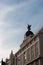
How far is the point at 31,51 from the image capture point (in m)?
66.8

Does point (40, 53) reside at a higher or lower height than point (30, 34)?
lower

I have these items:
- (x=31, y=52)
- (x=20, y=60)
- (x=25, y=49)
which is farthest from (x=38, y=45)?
(x=20, y=60)

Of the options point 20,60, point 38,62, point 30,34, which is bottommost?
point 38,62

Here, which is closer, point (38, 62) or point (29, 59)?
point (38, 62)

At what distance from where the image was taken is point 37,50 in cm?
6231

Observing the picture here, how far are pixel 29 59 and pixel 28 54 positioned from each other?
6.15ft

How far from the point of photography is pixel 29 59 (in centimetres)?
6831

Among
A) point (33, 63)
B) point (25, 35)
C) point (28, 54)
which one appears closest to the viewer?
point (33, 63)

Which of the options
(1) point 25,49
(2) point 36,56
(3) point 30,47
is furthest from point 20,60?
(2) point 36,56

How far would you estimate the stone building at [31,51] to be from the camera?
200 feet

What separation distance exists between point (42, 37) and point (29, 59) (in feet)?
31.1

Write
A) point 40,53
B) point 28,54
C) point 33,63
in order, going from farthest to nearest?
point 28,54
point 33,63
point 40,53

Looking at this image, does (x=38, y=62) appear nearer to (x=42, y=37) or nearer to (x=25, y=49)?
(x=42, y=37)

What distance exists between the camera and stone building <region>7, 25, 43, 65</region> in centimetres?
6102
